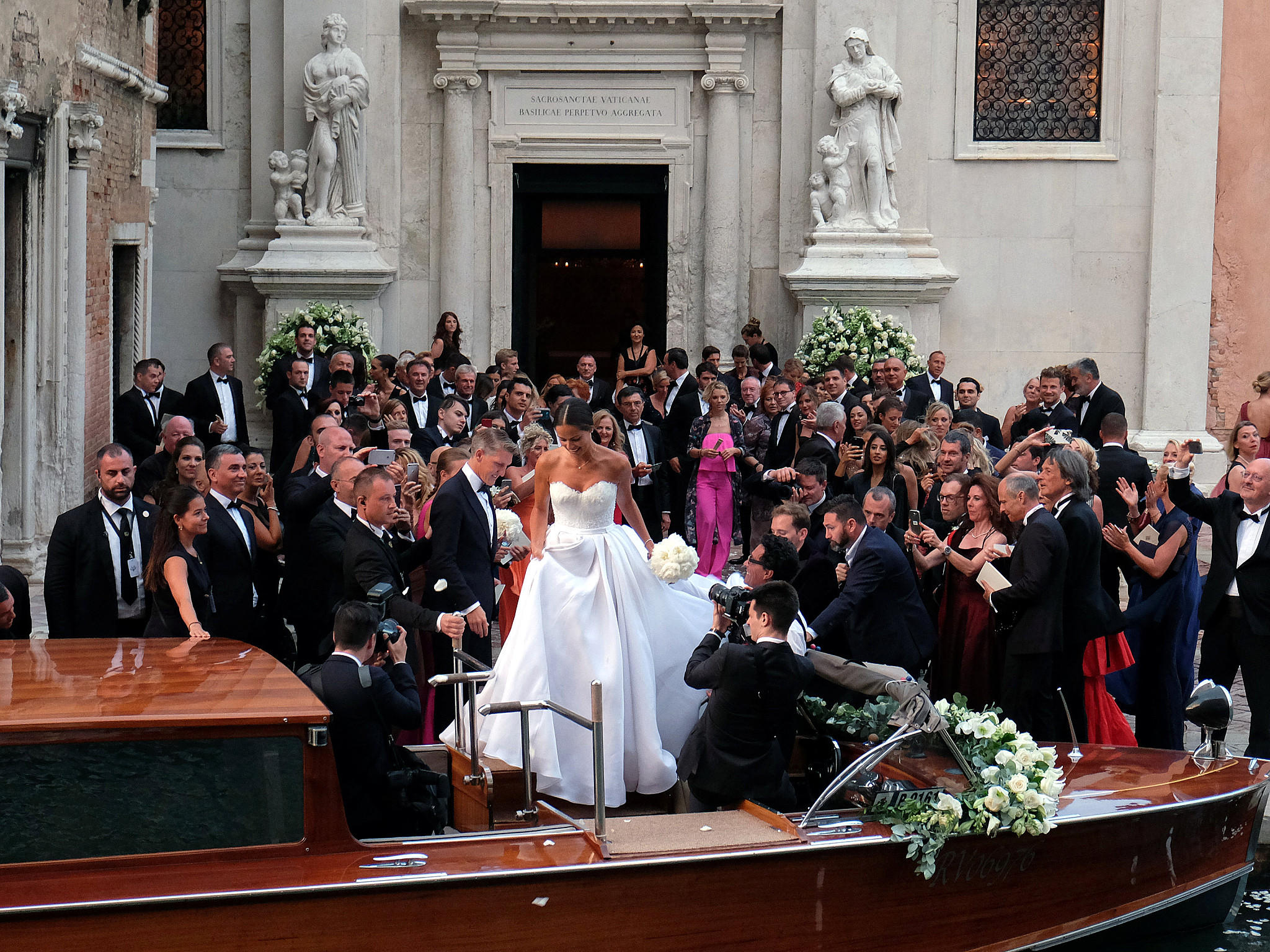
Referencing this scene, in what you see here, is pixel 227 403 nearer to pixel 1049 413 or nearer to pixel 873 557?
pixel 1049 413

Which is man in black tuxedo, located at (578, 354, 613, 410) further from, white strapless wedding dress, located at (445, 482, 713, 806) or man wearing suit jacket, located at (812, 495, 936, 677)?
white strapless wedding dress, located at (445, 482, 713, 806)

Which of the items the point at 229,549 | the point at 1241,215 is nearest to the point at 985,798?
the point at 229,549

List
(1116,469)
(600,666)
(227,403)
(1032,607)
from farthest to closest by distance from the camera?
(227,403), (1116,469), (1032,607), (600,666)

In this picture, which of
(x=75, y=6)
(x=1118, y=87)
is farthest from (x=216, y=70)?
(x=1118, y=87)

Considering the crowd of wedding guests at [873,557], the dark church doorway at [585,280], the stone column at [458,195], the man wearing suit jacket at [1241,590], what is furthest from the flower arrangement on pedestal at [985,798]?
the dark church doorway at [585,280]

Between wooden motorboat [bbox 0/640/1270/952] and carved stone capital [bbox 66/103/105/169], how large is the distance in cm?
862

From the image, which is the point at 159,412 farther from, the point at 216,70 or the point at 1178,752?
the point at 1178,752

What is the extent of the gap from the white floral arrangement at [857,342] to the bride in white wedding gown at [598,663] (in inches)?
376

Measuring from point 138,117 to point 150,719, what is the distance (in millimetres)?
12379

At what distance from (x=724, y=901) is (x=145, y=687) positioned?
209 cm

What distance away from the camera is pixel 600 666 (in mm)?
6934

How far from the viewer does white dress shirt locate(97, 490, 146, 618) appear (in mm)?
8008

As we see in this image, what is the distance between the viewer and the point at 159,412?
13.8 meters

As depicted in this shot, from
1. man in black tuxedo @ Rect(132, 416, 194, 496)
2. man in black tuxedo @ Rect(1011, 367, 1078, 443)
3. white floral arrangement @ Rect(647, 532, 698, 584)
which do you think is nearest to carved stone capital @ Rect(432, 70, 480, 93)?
man in black tuxedo @ Rect(1011, 367, 1078, 443)
